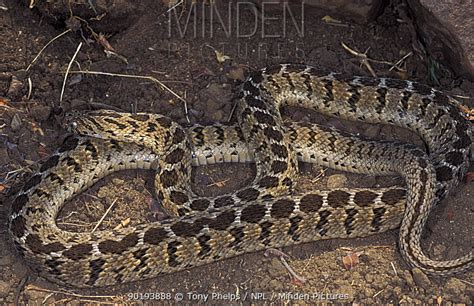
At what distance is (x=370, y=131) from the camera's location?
965 centimetres

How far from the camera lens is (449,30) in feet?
30.5

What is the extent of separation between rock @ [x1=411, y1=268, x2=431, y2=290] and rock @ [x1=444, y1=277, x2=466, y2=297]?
18cm

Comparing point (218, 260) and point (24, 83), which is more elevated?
point (24, 83)

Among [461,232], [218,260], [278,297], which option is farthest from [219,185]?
[461,232]

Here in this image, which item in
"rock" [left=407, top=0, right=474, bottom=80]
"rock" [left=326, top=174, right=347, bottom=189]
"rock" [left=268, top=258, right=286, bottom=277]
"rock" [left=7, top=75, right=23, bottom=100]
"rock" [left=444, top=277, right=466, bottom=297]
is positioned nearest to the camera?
"rock" [left=444, top=277, right=466, bottom=297]

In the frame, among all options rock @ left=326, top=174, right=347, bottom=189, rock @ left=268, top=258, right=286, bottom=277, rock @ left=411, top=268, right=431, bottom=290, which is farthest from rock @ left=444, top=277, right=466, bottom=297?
rock @ left=326, top=174, right=347, bottom=189

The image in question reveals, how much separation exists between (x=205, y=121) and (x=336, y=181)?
1.82m

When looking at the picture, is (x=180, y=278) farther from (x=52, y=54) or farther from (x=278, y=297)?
(x=52, y=54)

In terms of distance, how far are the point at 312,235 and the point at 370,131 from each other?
78.1 inches

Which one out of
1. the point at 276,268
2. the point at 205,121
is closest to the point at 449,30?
the point at 205,121

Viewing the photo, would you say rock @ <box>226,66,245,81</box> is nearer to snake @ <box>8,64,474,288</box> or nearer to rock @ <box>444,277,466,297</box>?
snake @ <box>8,64,474,288</box>

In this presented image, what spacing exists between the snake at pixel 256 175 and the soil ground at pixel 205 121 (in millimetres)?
151

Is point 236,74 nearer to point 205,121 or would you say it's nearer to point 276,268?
point 205,121

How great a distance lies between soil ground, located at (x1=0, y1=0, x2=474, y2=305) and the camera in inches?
311
